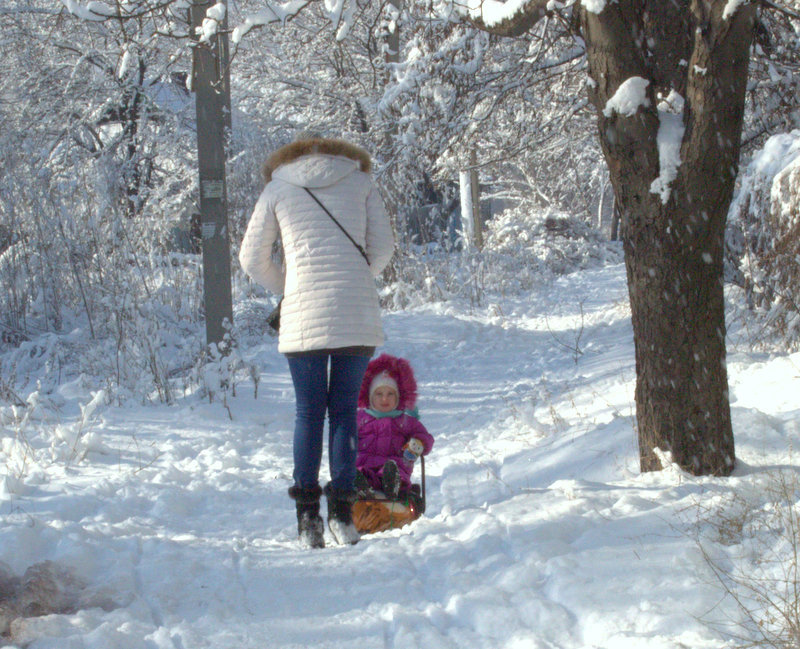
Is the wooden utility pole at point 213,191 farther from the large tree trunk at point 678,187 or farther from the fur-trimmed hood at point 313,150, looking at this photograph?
the large tree trunk at point 678,187

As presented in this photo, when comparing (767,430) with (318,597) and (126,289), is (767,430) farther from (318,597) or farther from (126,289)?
(126,289)

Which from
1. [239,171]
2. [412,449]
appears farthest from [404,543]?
[239,171]

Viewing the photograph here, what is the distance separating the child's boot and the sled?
44 mm

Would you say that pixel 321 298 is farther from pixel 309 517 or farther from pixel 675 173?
pixel 675 173

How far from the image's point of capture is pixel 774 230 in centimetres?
576

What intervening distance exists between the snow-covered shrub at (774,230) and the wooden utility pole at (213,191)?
15.1ft

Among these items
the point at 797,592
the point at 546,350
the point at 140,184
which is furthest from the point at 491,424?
the point at 140,184

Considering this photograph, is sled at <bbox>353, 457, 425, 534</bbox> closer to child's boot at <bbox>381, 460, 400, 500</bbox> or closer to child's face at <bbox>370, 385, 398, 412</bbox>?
child's boot at <bbox>381, 460, 400, 500</bbox>

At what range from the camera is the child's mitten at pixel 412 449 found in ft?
12.9

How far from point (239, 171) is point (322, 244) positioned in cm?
792

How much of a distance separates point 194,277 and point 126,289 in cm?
255

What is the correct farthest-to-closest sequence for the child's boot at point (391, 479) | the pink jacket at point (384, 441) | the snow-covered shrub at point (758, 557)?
the pink jacket at point (384, 441) < the child's boot at point (391, 479) < the snow-covered shrub at point (758, 557)

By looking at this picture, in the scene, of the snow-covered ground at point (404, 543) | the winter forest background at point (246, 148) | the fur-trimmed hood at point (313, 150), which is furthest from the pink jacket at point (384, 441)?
the winter forest background at point (246, 148)

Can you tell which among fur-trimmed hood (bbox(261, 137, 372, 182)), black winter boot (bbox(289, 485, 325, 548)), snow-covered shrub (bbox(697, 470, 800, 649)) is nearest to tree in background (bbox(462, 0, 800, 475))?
snow-covered shrub (bbox(697, 470, 800, 649))
